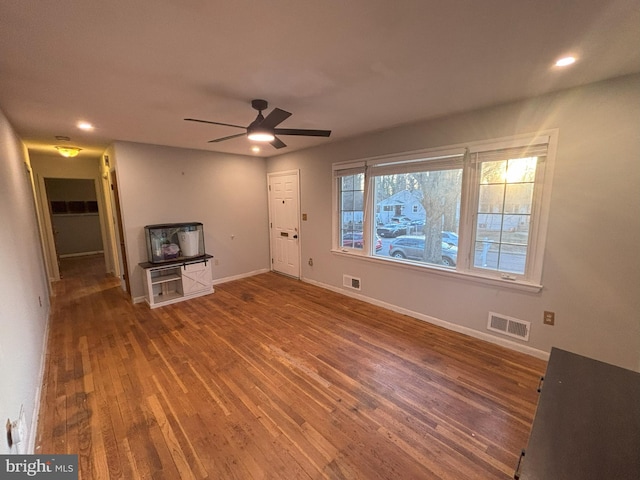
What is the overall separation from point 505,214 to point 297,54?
2465 mm

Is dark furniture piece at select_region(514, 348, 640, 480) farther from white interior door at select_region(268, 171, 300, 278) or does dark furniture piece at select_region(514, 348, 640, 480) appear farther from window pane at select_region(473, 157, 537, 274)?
white interior door at select_region(268, 171, 300, 278)

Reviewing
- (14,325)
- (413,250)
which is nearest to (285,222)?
(413,250)

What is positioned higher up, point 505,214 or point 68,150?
point 68,150

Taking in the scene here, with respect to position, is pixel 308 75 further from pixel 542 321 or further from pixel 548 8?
pixel 542 321

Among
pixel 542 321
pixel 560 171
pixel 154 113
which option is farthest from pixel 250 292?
pixel 560 171

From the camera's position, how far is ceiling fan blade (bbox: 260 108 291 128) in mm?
2100

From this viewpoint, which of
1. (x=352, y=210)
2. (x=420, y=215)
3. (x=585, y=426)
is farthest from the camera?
(x=352, y=210)

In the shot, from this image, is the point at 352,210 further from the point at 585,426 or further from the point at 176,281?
the point at 585,426

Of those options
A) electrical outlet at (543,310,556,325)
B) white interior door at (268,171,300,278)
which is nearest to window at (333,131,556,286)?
electrical outlet at (543,310,556,325)

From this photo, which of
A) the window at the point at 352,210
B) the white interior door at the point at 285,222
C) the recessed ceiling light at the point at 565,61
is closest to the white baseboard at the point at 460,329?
the window at the point at 352,210

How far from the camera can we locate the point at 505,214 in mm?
2701

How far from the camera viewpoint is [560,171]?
2379mm

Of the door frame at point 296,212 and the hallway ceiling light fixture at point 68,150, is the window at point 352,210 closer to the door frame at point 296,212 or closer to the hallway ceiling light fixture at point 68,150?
the door frame at point 296,212

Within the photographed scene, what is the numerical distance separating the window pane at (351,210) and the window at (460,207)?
16 mm
